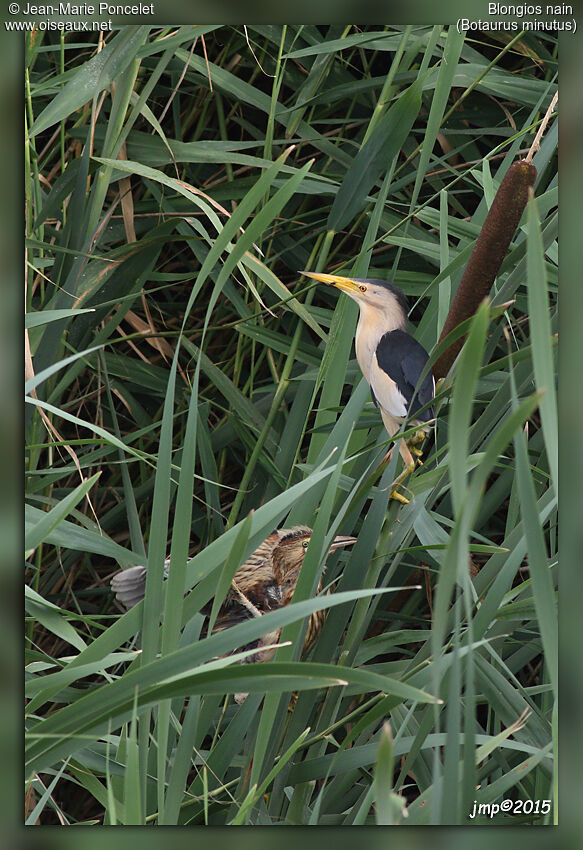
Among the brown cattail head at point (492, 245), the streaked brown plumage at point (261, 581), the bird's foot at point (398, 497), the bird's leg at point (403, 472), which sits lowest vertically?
the streaked brown plumage at point (261, 581)

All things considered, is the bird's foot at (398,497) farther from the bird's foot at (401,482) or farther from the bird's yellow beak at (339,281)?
the bird's yellow beak at (339,281)

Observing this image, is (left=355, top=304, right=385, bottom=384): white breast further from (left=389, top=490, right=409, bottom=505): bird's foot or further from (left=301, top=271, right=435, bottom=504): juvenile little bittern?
(left=389, top=490, right=409, bottom=505): bird's foot

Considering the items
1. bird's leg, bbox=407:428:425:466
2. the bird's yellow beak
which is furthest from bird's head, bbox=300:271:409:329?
bird's leg, bbox=407:428:425:466

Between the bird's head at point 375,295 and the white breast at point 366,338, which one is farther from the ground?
the bird's head at point 375,295

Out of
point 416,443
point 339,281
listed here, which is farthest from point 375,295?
point 416,443

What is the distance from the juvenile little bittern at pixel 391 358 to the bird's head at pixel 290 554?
8 centimetres

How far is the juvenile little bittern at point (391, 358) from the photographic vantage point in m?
0.58

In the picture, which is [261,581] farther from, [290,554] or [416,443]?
[416,443]

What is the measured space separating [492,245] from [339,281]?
141 mm

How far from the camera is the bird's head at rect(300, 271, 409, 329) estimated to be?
2.13ft

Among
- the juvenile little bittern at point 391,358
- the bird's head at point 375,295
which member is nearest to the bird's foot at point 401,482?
the juvenile little bittern at point 391,358

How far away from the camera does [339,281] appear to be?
667 mm

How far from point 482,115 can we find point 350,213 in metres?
0.15

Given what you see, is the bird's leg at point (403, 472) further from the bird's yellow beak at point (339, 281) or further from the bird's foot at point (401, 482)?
the bird's yellow beak at point (339, 281)
